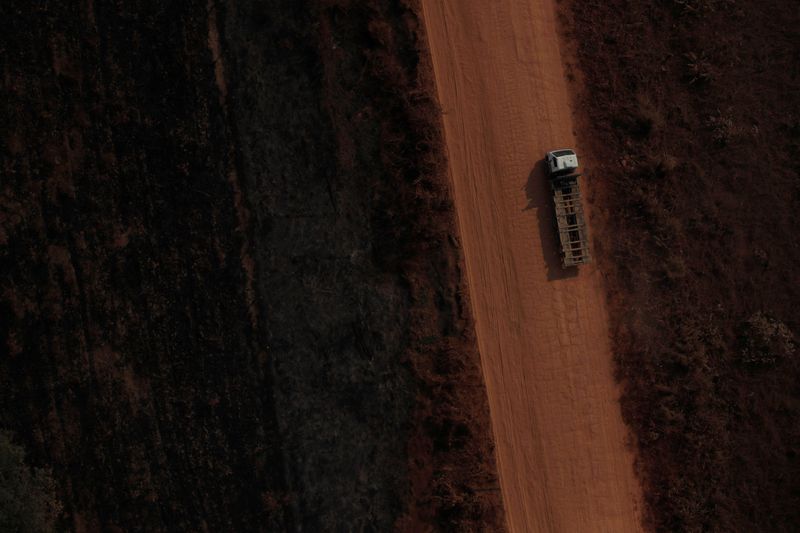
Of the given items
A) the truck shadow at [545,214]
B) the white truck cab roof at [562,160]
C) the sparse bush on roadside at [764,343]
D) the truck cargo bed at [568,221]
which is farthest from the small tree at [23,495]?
the sparse bush on roadside at [764,343]

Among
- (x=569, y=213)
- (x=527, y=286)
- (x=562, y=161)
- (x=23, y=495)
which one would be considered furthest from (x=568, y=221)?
(x=23, y=495)

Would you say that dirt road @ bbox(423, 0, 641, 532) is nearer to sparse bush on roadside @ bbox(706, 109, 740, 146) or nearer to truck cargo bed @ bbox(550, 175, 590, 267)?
truck cargo bed @ bbox(550, 175, 590, 267)

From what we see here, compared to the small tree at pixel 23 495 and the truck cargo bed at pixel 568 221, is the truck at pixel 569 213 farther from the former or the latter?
the small tree at pixel 23 495

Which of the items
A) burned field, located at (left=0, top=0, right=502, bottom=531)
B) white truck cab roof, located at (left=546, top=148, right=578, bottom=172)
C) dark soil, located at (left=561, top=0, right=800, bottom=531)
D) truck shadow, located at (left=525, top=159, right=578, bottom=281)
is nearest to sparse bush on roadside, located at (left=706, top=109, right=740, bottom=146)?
dark soil, located at (left=561, top=0, right=800, bottom=531)

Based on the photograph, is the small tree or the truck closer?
the small tree

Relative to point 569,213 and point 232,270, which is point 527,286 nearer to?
point 569,213

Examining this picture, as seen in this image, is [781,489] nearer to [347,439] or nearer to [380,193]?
[347,439]

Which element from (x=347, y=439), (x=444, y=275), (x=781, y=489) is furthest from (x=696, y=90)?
Answer: (x=347, y=439)
